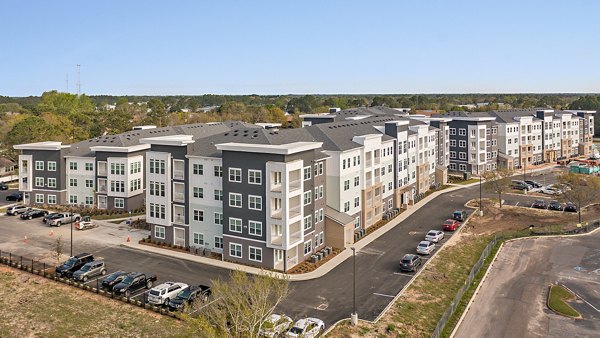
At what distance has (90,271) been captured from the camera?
4769 cm

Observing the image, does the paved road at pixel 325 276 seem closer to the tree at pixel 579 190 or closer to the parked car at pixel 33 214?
the parked car at pixel 33 214

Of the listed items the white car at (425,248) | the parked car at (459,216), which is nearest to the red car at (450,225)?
the parked car at (459,216)

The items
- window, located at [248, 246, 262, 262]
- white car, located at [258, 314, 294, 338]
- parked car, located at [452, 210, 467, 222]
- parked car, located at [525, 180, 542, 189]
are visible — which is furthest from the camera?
parked car, located at [525, 180, 542, 189]

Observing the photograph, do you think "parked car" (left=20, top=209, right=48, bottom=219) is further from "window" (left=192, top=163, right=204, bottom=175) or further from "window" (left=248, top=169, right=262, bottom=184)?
"window" (left=248, top=169, right=262, bottom=184)

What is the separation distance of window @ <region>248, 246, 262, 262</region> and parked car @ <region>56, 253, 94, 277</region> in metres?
16.6

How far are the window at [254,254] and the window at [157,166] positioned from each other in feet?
49.9

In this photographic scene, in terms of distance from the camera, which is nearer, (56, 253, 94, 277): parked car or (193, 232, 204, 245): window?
(56, 253, 94, 277): parked car

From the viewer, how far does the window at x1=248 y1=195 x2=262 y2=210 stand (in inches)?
1978

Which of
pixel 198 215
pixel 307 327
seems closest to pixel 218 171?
pixel 198 215

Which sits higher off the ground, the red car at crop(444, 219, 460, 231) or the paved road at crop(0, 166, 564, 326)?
the red car at crop(444, 219, 460, 231)

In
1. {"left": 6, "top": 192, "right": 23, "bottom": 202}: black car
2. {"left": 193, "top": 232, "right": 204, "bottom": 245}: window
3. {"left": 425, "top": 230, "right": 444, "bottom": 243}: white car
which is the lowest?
{"left": 425, "top": 230, "right": 444, "bottom": 243}: white car

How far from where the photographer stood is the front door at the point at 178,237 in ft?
189

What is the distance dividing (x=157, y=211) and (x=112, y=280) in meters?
14.3

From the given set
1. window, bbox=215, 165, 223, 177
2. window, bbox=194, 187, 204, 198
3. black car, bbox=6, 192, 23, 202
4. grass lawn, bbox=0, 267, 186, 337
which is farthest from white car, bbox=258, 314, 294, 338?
black car, bbox=6, 192, 23, 202
